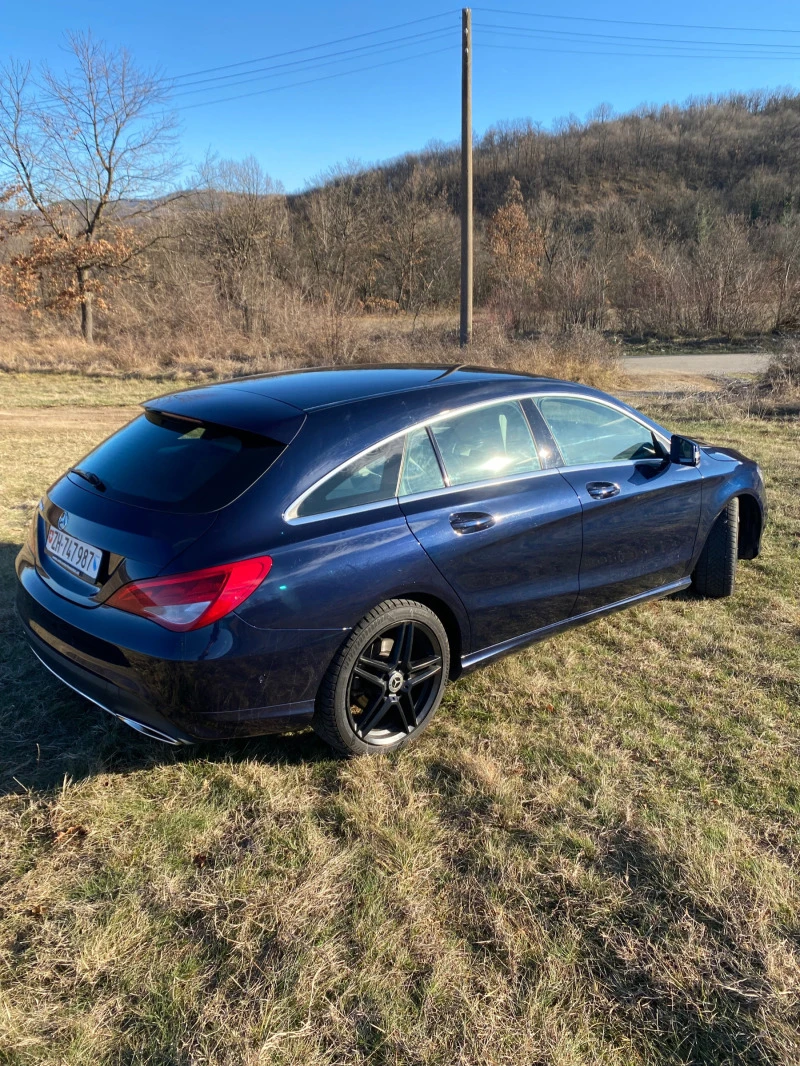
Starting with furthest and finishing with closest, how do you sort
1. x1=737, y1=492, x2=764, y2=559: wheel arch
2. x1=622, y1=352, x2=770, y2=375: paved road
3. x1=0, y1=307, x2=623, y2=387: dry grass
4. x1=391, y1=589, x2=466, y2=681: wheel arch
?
x1=622, y1=352, x2=770, y2=375: paved road < x1=0, y1=307, x2=623, y2=387: dry grass < x1=737, y1=492, x2=764, y2=559: wheel arch < x1=391, y1=589, x2=466, y2=681: wheel arch

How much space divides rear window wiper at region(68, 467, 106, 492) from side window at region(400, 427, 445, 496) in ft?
3.99

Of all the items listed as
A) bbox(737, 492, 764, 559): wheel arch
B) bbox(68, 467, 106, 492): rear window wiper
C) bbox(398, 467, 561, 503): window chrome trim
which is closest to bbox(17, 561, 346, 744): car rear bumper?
bbox(68, 467, 106, 492): rear window wiper

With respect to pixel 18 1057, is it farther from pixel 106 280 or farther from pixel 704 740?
pixel 106 280

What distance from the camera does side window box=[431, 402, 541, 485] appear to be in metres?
3.10

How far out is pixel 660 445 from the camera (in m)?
4.02

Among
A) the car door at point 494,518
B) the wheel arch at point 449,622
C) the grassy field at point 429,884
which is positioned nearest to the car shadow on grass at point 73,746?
the grassy field at point 429,884

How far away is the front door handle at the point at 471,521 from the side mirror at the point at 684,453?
1.55m

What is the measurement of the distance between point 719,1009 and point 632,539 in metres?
2.27

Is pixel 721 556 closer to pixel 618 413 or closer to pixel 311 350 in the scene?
pixel 618 413

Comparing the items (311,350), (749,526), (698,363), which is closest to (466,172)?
(311,350)

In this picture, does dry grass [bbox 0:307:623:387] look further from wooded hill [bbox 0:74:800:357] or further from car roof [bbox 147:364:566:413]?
car roof [bbox 147:364:566:413]

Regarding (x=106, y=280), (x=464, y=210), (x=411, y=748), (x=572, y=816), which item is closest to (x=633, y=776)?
(x=572, y=816)

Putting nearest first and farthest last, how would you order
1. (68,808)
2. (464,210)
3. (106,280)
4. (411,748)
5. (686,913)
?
(686,913)
(68,808)
(411,748)
(464,210)
(106,280)

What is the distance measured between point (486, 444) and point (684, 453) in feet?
4.77
